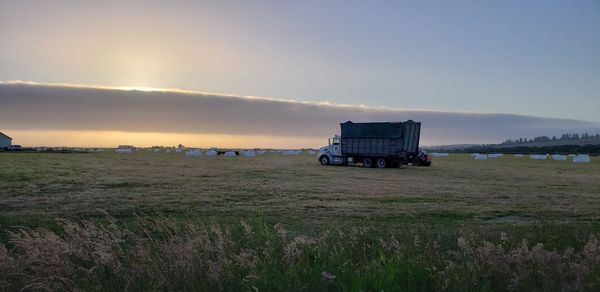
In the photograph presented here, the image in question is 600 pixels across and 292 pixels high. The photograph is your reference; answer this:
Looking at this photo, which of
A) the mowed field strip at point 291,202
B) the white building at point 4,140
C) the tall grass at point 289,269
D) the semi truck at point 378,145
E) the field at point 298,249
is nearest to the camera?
the tall grass at point 289,269

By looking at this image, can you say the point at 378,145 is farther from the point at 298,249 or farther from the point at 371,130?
the point at 298,249

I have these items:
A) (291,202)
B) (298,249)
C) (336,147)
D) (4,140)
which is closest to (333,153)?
(336,147)

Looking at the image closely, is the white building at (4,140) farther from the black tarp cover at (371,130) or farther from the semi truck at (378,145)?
the black tarp cover at (371,130)

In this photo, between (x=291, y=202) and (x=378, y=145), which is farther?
(x=378, y=145)

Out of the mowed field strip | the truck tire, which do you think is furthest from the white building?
the mowed field strip

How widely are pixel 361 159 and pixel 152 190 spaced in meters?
27.3

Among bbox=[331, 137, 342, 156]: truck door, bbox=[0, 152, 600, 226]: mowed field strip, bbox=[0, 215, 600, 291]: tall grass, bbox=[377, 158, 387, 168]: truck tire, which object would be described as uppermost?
bbox=[331, 137, 342, 156]: truck door

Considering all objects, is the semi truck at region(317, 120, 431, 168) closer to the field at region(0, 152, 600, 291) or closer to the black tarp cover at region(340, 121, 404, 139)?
the black tarp cover at region(340, 121, 404, 139)

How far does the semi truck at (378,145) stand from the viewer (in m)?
42.7

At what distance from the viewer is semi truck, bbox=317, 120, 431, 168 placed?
42688mm

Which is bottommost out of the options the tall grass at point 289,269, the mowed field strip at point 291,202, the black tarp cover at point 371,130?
the mowed field strip at point 291,202

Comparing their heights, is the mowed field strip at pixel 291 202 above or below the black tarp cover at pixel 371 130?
below

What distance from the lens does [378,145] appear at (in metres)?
43.5

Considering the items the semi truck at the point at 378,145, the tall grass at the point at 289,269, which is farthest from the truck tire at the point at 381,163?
the tall grass at the point at 289,269
